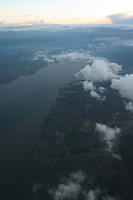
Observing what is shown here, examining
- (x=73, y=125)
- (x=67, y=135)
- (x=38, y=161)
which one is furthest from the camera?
(x=73, y=125)

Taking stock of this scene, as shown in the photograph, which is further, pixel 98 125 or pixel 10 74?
pixel 10 74

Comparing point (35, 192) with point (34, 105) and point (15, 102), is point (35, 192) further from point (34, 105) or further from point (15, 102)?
point (15, 102)

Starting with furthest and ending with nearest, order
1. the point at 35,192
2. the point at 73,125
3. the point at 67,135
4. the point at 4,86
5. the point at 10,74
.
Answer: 1. the point at 10,74
2. the point at 4,86
3. the point at 73,125
4. the point at 67,135
5. the point at 35,192

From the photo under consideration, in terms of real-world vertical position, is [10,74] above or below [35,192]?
above

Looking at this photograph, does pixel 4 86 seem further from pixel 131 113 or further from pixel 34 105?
pixel 131 113

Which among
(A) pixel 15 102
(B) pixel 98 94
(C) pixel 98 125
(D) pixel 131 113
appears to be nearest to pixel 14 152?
(C) pixel 98 125

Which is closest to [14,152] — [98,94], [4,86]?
[98,94]
